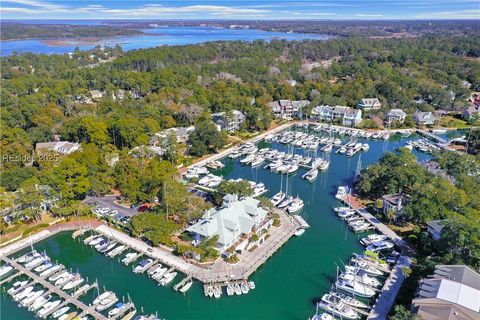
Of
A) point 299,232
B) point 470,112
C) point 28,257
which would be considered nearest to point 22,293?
point 28,257

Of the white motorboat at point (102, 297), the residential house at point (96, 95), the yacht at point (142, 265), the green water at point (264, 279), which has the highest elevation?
the residential house at point (96, 95)

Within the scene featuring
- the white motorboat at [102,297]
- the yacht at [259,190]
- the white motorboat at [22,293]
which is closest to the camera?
the white motorboat at [102,297]

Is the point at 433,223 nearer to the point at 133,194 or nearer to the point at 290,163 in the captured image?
the point at 290,163

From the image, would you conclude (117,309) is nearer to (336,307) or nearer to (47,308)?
(47,308)

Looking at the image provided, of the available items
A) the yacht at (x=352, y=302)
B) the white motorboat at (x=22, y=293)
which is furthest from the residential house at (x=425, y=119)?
the white motorboat at (x=22, y=293)

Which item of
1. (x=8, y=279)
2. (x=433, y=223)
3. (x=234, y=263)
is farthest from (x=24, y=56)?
(x=433, y=223)

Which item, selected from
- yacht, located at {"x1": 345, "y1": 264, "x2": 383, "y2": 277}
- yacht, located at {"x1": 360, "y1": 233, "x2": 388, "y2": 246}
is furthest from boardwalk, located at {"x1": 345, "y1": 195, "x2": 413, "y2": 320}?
yacht, located at {"x1": 345, "y1": 264, "x2": 383, "y2": 277}

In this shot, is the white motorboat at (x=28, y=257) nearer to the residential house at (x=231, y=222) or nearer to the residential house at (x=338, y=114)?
the residential house at (x=231, y=222)
